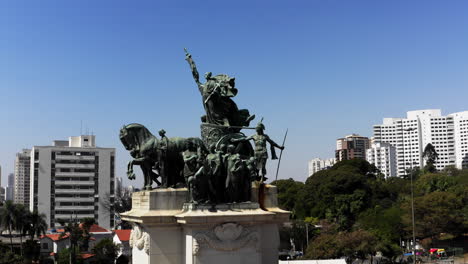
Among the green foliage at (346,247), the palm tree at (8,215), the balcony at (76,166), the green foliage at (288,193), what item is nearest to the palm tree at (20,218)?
the palm tree at (8,215)

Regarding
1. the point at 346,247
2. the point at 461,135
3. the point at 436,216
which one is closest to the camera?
the point at 346,247

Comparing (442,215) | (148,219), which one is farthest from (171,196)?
(442,215)

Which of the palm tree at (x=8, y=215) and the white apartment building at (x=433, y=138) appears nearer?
the palm tree at (x=8, y=215)

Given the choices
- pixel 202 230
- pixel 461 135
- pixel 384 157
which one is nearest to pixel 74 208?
pixel 384 157

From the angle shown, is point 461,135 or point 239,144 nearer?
point 239,144

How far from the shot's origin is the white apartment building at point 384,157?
5615 inches

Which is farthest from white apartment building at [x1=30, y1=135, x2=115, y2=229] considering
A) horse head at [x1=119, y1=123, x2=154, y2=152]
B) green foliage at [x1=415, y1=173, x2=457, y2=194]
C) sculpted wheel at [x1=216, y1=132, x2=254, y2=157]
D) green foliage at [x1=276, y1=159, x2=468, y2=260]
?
sculpted wheel at [x1=216, y1=132, x2=254, y2=157]

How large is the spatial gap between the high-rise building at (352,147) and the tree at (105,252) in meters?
101

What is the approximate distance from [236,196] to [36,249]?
4425cm

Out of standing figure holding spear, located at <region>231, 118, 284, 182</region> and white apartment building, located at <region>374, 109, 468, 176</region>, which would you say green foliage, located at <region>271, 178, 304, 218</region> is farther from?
white apartment building, located at <region>374, 109, 468, 176</region>

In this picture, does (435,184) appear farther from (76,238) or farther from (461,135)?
(461,135)

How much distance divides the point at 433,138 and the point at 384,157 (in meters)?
15.6

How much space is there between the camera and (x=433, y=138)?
474ft

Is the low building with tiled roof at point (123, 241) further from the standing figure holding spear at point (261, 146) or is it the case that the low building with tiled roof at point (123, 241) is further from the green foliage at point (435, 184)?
the standing figure holding spear at point (261, 146)
